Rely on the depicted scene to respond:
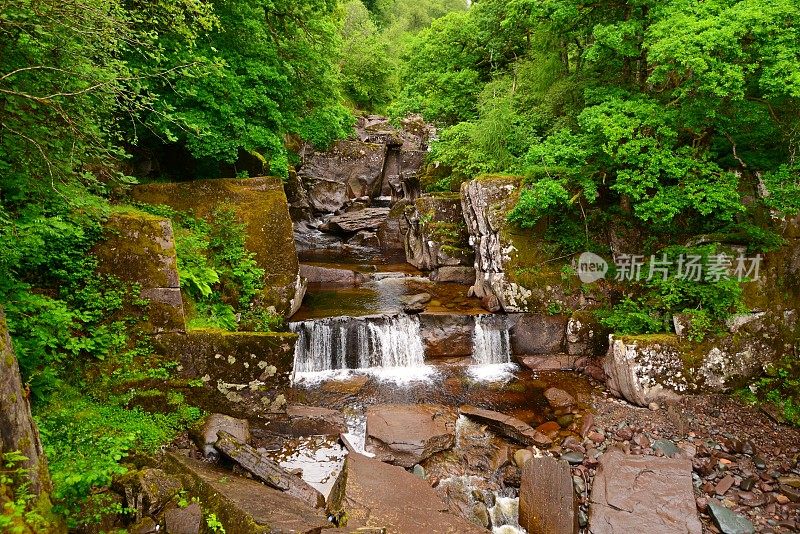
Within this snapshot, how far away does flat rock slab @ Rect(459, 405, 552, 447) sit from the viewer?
848cm

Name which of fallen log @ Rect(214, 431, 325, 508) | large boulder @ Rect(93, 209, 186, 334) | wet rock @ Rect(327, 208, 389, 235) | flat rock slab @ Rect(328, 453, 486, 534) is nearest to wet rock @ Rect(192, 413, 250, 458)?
fallen log @ Rect(214, 431, 325, 508)

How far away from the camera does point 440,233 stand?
647 inches

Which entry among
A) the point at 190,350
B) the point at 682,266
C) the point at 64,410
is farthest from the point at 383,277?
the point at 64,410

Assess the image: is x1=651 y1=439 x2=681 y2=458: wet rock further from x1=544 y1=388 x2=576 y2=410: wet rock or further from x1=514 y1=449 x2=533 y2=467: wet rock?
x1=514 y1=449 x2=533 y2=467: wet rock

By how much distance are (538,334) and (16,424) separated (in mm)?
11221

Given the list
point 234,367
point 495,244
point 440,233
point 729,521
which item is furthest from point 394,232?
point 729,521

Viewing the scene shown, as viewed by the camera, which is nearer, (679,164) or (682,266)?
(679,164)

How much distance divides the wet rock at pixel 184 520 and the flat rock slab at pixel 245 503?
0.58 ft

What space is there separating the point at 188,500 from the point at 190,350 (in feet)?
12.5

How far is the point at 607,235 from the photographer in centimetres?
1222

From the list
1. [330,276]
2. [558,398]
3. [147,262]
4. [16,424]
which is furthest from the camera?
[330,276]

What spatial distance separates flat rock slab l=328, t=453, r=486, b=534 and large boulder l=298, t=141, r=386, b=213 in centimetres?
1940

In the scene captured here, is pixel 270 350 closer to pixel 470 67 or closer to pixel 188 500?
pixel 188 500

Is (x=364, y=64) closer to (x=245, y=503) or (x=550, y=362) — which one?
(x=550, y=362)
